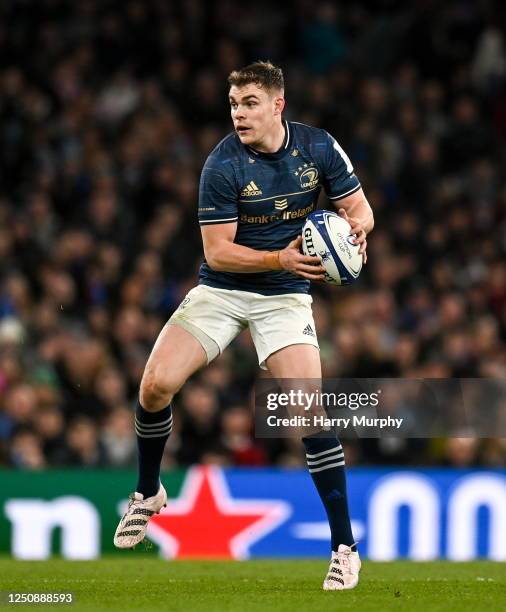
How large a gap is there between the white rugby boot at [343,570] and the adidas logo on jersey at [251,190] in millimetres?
1983

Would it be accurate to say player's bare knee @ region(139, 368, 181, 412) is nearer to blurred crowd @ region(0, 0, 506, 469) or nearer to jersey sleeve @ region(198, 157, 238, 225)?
jersey sleeve @ region(198, 157, 238, 225)

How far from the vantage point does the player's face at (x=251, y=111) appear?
7.79 metres

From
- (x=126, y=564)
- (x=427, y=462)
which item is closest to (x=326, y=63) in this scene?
(x=427, y=462)

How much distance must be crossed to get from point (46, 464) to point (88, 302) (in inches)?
88.6

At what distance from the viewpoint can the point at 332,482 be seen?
→ 770cm

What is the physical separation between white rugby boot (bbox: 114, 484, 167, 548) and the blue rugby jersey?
52.1 inches

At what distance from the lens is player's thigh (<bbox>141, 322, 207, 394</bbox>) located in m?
7.91

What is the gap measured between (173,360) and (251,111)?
144cm

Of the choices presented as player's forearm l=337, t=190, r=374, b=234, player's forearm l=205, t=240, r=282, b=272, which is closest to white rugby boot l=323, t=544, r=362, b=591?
player's forearm l=205, t=240, r=282, b=272

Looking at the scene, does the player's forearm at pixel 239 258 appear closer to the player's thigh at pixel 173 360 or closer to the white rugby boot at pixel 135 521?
the player's thigh at pixel 173 360

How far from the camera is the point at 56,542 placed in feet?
38.4

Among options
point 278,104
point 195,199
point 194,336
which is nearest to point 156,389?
point 194,336

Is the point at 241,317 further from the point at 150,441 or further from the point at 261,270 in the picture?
the point at 150,441

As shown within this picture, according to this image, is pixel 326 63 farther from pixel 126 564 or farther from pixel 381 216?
pixel 126 564
